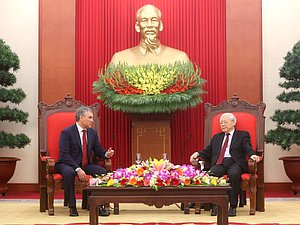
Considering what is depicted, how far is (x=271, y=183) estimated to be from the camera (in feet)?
35.1

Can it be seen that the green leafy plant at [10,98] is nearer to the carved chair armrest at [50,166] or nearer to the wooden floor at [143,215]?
the wooden floor at [143,215]

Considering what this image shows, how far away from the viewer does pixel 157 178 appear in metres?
6.27

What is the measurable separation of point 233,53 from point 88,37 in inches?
80.5

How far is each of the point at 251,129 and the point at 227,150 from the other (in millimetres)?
454

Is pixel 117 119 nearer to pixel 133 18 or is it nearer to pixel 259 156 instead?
pixel 133 18

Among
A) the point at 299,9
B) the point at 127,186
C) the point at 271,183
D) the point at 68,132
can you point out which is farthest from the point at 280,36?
the point at 127,186

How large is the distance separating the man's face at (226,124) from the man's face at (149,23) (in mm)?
2030

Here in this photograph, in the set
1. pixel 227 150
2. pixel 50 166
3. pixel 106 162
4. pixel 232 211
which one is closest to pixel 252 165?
pixel 227 150

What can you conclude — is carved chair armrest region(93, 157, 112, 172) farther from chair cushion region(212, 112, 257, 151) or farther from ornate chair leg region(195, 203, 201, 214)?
chair cushion region(212, 112, 257, 151)

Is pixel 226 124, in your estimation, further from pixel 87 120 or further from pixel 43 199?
pixel 43 199

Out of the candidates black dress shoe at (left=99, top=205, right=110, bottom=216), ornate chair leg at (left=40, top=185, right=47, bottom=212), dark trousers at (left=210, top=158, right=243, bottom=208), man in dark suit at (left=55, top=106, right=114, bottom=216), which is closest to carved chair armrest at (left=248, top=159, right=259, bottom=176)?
dark trousers at (left=210, top=158, right=243, bottom=208)

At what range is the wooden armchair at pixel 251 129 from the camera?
836 cm

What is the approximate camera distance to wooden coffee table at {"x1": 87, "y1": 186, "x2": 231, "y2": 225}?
621 centimetres

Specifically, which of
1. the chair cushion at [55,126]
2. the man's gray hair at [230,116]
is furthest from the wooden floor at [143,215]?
the man's gray hair at [230,116]
